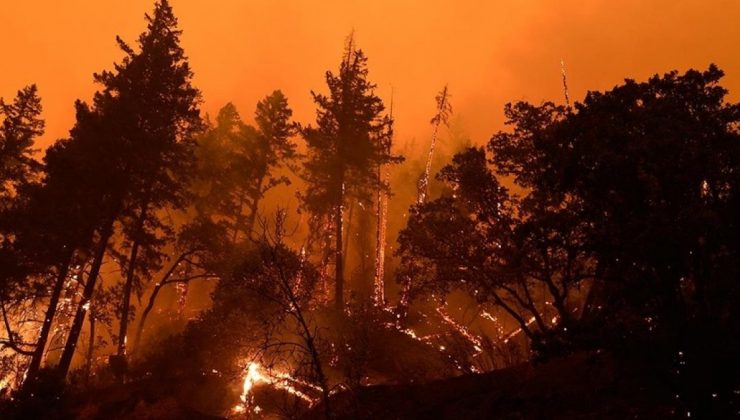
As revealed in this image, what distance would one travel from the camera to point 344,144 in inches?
1225

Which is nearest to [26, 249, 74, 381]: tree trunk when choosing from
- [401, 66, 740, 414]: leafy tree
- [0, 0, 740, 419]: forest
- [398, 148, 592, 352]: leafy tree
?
[0, 0, 740, 419]: forest

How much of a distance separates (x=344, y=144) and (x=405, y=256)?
48.8 ft

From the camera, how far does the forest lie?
8305 millimetres

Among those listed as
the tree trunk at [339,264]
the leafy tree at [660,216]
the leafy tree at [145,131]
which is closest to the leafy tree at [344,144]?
the tree trunk at [339,264]

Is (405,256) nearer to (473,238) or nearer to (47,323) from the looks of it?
(473,238)

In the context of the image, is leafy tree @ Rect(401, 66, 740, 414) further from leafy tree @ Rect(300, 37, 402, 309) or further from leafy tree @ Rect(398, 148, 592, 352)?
leafy tree @ Rect(300, 37, 402, 309)

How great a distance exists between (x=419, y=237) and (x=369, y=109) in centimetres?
1667

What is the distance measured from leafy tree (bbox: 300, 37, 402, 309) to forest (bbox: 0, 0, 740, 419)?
126 millimetres

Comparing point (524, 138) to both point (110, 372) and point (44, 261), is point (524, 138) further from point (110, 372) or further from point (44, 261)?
point (110, 372)

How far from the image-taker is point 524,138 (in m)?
15.7

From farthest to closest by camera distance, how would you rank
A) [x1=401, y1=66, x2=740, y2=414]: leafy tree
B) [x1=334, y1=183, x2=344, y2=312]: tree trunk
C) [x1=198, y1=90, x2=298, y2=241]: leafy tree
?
[x1=198, y1=90, x2=298, y2=241]: leafy tree < [x1=334, y1=183, x2=344, y2=312]: tree trunk < [x1=401, y1=66, x2=740, y2=414]: leafy tree

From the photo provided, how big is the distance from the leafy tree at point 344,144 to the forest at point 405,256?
0.13m

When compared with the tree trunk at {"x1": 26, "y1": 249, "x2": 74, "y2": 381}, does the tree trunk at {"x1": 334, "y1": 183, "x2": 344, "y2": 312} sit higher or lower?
higher

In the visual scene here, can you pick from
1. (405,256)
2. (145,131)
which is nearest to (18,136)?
(145,131)
